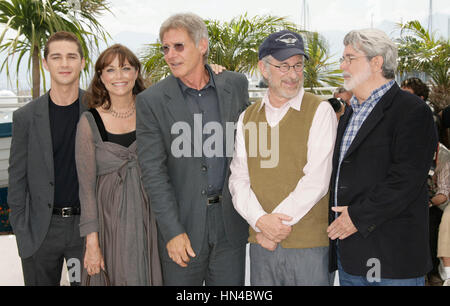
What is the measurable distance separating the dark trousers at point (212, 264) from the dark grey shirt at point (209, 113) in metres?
0.12

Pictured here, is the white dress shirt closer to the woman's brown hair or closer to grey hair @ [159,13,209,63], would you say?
grey hair @ [159,13,209,63]

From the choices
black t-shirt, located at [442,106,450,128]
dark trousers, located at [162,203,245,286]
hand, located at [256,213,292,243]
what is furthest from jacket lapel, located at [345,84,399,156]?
black t-shirt, located at [442,106,450,128]

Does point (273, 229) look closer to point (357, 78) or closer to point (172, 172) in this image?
point (172, 172)

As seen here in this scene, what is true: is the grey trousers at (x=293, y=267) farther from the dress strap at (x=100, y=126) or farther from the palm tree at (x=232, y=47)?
the palm tree at (x=232, y=47)

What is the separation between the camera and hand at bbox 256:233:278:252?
5.92ft

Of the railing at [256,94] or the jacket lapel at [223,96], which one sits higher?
the railing at [256,94]

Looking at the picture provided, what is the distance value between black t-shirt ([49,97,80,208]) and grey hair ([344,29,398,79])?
5.07 feet

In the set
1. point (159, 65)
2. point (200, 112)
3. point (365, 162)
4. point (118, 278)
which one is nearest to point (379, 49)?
point (365, 162)

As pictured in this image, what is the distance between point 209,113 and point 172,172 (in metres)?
0.35

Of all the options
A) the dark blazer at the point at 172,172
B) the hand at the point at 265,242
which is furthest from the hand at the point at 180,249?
the hand at the point at 265,242

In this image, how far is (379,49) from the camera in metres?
1.71

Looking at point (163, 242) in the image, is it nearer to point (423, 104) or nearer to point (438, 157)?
point (423, 104)

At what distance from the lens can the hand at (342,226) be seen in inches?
67.1

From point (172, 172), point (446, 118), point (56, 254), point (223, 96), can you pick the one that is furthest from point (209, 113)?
point (446, 118)
